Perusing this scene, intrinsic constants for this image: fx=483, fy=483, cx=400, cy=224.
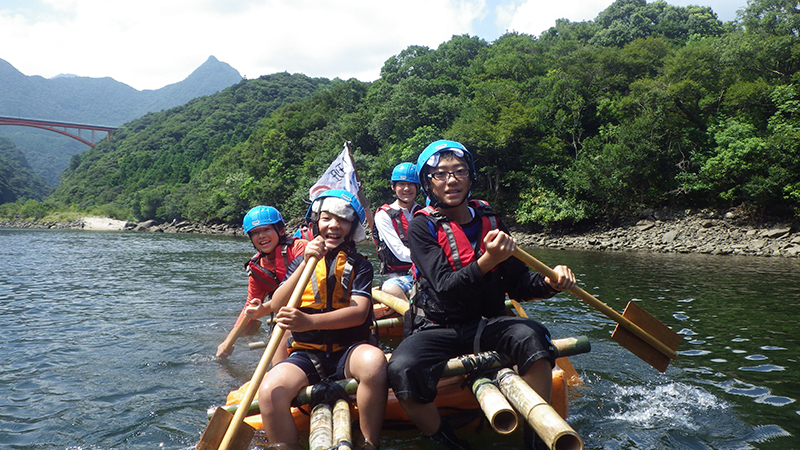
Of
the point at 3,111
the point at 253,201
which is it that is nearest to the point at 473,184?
the point at 253,201

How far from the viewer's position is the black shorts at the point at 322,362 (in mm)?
3590

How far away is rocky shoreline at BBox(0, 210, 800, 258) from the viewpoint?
20844 millimetres

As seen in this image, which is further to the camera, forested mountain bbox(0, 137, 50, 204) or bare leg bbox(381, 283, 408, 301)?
forested mountain bbox(0, 137, 50, 204)

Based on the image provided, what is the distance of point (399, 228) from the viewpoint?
7.02 m

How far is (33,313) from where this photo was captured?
9438 millimetres

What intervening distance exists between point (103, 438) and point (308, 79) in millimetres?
136877

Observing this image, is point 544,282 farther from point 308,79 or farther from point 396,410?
point 308,79

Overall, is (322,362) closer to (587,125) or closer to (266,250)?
(266,250)

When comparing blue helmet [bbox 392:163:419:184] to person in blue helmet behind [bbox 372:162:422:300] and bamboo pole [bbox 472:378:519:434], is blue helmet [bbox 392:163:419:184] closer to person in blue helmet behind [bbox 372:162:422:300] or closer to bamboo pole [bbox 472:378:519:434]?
person in blue helmet behind [bbox 372:162:422:300]

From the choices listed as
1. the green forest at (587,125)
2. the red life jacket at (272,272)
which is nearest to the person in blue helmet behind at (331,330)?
the red life jacket at (272,272)

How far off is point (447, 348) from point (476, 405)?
61cm

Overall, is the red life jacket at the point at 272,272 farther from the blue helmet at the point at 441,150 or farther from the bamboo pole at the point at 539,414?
the bamboo pole at the point at 539,414

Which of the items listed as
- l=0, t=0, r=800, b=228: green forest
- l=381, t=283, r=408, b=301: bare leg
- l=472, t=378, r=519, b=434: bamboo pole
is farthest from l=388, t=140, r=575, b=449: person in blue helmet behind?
l=0, t=0, r=800, b=228: green forest

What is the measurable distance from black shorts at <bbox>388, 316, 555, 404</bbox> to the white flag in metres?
4.74
